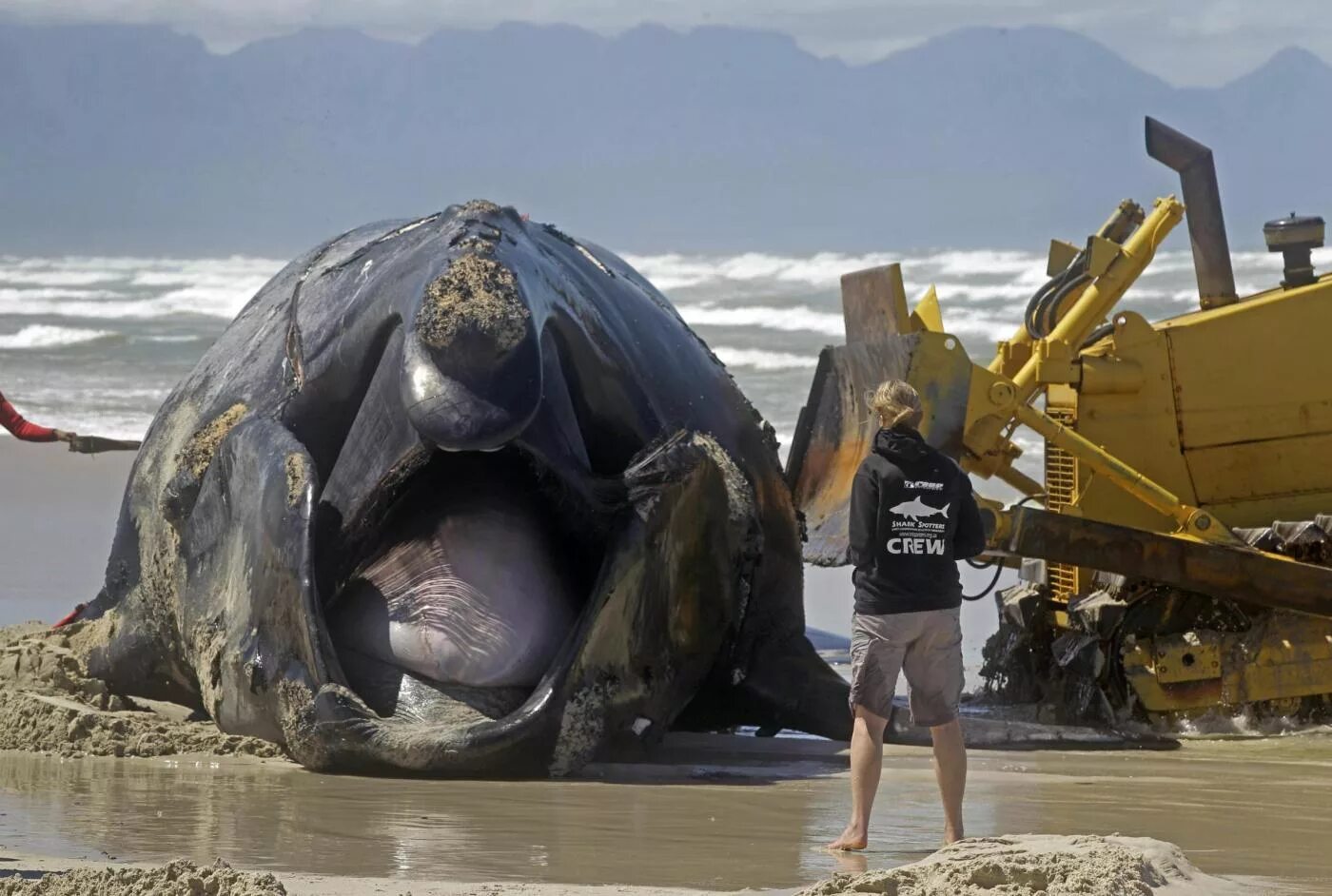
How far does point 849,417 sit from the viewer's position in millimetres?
10820

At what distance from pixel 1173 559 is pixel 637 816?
11.9 ft

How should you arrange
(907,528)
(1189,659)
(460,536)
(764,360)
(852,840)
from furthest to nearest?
(764,360), (1189,659), (460,536), (907,528), (852,840)

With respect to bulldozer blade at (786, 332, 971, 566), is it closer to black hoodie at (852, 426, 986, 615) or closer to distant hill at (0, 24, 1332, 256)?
black hoodie at (852, 426, 986, 615)

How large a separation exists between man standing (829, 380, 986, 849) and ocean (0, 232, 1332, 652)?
12.5m

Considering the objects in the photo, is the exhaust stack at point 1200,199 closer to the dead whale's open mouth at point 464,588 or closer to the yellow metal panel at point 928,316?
the yellow metal panel at point 928,316

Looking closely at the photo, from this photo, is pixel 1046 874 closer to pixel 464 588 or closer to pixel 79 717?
pixel 464 588

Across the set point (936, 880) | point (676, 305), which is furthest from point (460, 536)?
point (676, 305)

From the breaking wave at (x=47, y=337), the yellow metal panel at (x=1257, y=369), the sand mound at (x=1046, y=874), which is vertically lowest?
the sand mound at (x=1046, y=874)

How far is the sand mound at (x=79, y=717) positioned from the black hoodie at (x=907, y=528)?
8.70 ft

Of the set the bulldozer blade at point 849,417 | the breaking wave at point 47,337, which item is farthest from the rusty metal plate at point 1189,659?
the breaking wave at point 47,337

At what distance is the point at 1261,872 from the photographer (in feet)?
20.5

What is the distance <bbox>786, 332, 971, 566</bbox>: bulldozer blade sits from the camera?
10.3m

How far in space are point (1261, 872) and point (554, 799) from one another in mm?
2371

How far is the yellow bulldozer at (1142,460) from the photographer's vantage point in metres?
10.1
